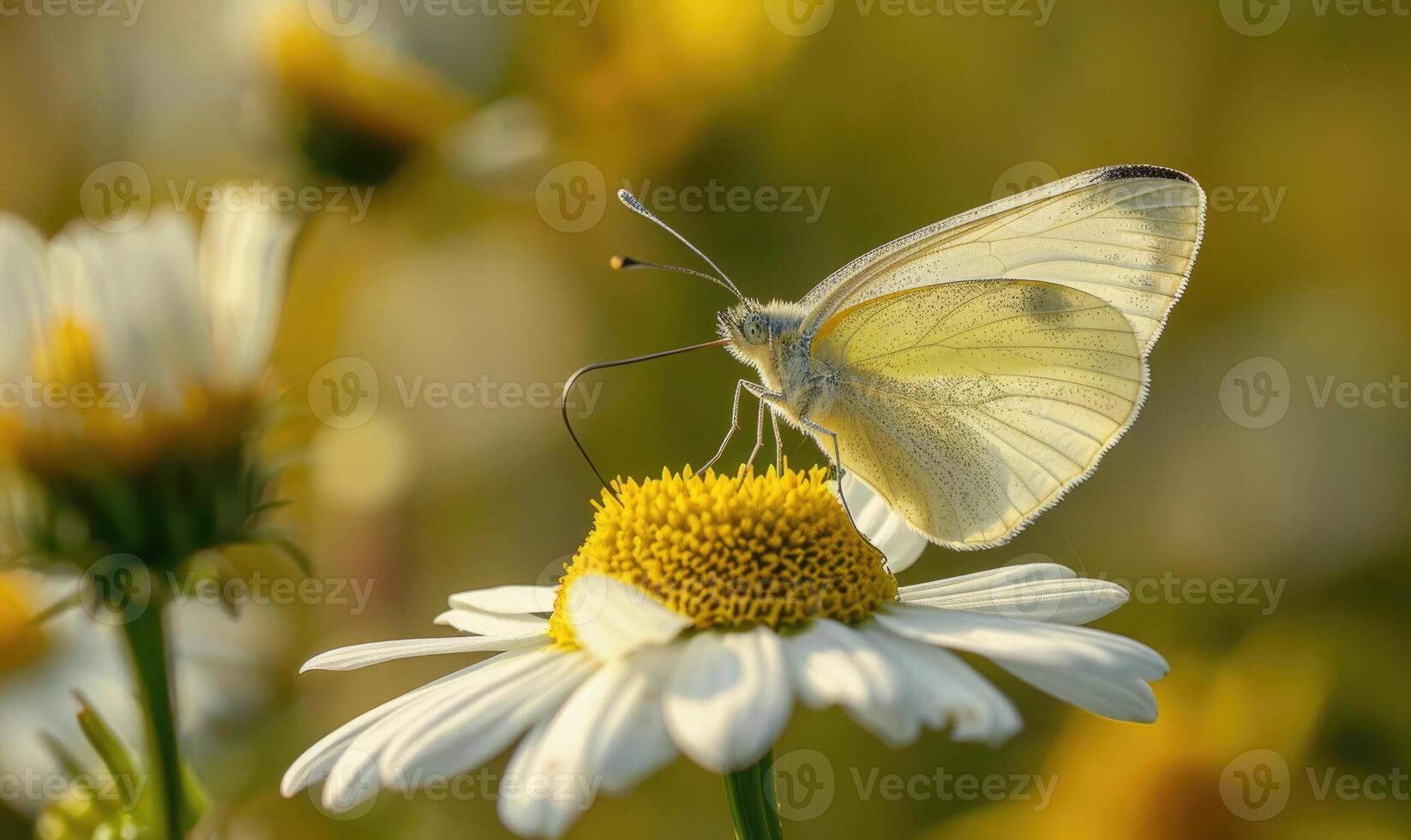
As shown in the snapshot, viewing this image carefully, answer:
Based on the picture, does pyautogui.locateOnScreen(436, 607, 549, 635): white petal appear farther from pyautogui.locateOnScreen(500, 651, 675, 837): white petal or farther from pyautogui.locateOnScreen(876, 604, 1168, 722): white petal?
pyautogui.locateOnScreen(876, 604, 1168, 722): white petal

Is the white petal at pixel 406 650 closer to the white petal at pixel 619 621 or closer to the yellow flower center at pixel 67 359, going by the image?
the white petal at pixel 619 621

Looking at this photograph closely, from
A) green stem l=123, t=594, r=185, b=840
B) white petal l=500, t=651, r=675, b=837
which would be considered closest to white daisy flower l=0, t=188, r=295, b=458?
green stem l=123, t=594, r=185, b=840

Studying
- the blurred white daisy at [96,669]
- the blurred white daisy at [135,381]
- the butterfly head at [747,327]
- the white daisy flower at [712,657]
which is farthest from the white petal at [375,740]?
the blurred white daisy at [96,669]

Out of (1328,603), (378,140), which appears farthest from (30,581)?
(1328,603)

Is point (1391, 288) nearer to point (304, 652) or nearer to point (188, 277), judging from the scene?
point (188, 277)

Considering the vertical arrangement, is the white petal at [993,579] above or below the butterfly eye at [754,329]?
below
